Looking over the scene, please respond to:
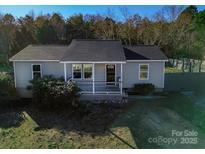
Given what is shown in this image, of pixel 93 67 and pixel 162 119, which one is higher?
pixel 93 67

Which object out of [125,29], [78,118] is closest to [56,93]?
[78,118]

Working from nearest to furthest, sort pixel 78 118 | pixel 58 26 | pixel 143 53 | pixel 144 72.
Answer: pixel 78 118 < pixel 144 72 < pixel 143 53 < pixel 58 26

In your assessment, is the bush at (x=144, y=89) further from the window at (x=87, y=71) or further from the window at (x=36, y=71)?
the window at (x=36, y=71)

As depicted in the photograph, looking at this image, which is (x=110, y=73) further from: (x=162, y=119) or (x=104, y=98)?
(x=162, y=119)

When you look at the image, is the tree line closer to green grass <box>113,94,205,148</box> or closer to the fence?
the fence

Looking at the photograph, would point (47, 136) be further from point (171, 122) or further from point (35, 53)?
point (35, 53)

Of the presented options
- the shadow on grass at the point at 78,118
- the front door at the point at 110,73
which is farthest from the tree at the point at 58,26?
the shadow on grass at the point at 78,118

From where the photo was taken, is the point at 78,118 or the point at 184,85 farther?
the point at 184,85

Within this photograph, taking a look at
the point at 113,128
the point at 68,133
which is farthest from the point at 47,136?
the point at 113,128
